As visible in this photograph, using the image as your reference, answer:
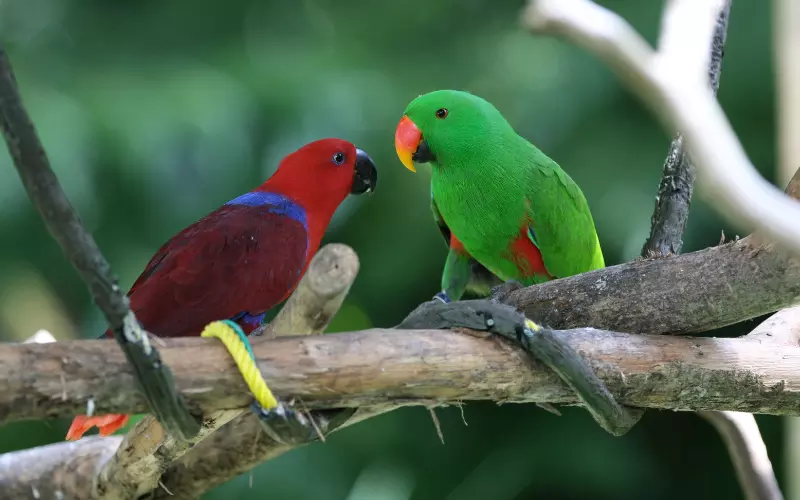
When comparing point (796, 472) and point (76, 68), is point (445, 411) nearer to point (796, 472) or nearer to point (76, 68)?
point (796, 472)

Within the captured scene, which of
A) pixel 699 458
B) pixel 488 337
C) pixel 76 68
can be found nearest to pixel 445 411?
pixel 699 458

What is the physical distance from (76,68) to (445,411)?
56.2 inches

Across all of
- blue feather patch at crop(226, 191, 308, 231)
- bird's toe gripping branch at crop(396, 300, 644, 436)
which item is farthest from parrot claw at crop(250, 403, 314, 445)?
blue feather patch at crop(226, 191, 308, 231)

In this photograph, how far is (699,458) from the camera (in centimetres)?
242

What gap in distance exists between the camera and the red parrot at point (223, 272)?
88cm

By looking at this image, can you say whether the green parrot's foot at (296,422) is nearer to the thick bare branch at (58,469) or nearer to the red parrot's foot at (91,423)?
the red parrot's foot at (91,423)

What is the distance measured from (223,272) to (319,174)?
0.86 ft

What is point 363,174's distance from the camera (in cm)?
118

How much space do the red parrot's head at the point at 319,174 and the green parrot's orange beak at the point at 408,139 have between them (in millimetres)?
130

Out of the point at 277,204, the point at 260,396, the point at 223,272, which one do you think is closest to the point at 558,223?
the point at 277,204

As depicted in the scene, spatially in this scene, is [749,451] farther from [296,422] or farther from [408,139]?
[296,422]

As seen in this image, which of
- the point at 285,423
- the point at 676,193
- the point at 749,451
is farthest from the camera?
the point at 749,451

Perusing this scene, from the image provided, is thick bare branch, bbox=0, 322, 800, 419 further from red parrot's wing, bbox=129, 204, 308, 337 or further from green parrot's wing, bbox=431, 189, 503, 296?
green parrot's wing, bbox=431, 189, 503, 296

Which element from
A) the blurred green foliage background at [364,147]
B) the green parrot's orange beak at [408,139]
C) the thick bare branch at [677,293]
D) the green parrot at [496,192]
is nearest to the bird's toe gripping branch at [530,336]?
the thick bare branch at [677,293]
